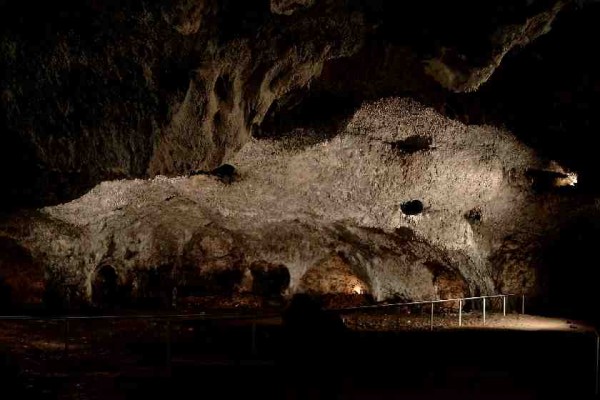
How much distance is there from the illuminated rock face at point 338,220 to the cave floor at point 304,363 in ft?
8.53

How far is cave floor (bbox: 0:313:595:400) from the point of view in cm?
485

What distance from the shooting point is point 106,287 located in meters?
14.1

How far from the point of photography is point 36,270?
14383 mm

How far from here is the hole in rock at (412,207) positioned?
37.6 ft

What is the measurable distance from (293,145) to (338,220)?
13.1 ft

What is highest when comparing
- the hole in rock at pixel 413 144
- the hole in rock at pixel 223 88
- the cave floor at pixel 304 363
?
the hole in rock at pixel 413 144

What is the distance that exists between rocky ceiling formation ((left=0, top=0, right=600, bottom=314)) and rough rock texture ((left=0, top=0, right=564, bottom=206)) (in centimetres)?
2

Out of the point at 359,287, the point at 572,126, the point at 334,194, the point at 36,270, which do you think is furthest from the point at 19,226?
the point at 572,126

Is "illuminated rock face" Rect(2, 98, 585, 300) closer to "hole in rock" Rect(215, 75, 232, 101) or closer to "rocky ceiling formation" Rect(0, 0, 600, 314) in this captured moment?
"rocky ceiling formation" Rect(0, 0, 600, 314)

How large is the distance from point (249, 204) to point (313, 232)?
2445 mm

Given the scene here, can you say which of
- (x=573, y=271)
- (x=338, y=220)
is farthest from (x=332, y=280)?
(x=573, y=271)

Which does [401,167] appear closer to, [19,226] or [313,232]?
[313,232]

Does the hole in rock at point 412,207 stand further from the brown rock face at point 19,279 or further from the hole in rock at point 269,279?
the brown rock face at point 19,279

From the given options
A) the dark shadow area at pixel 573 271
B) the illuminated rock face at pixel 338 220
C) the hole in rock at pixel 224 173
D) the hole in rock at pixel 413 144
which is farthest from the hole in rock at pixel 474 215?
the hole in rock at pixel 224 173
